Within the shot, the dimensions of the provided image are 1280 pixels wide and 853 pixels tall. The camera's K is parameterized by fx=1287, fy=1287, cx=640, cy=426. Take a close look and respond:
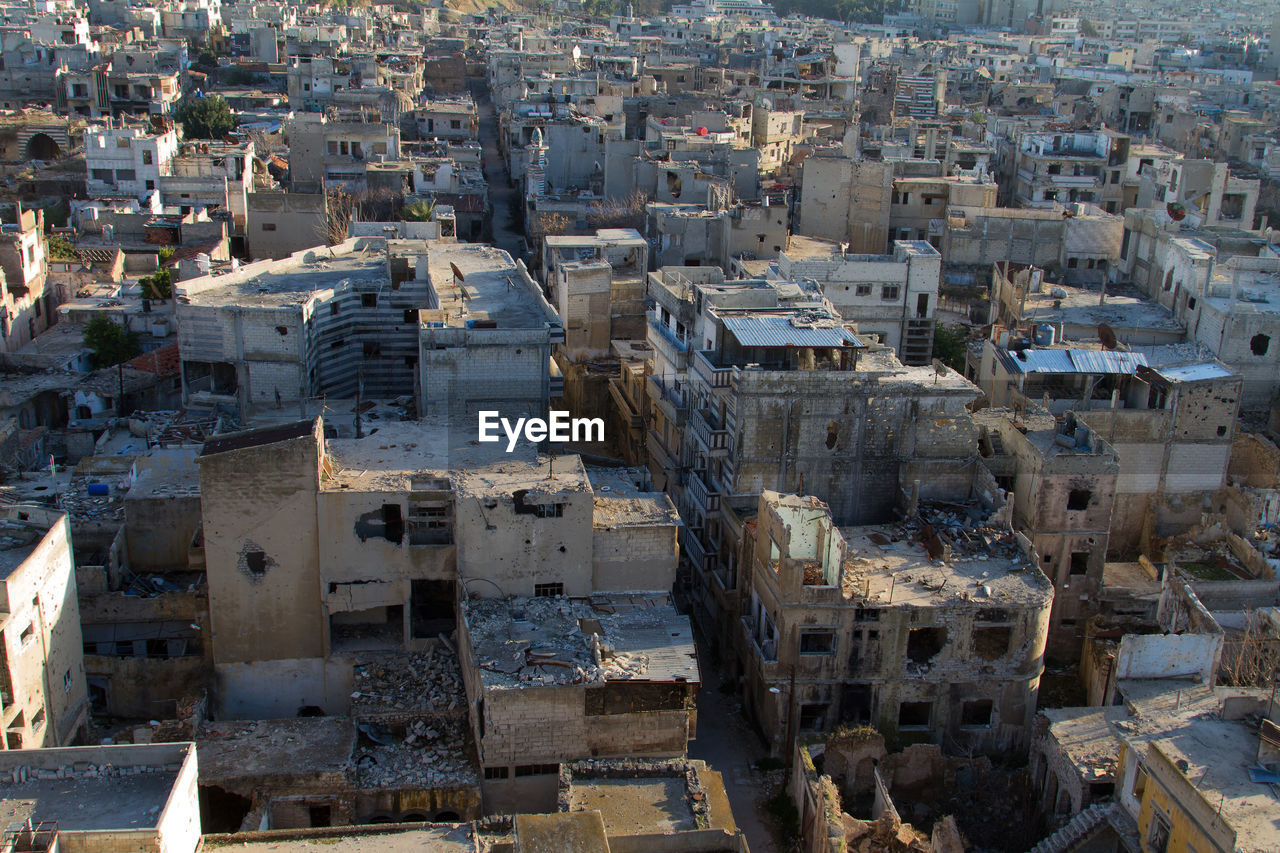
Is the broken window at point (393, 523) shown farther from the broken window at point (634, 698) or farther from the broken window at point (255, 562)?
the broken window at point (634, 698)

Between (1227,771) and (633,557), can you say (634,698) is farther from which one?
(1227,771)

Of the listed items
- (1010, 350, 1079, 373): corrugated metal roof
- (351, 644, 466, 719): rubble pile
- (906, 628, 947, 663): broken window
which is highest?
(1010, 350, 1079, 373): corrugated metal roof

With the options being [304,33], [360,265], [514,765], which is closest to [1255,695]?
[514,765]

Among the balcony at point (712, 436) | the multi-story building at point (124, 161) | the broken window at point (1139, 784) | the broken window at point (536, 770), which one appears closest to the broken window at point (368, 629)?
the broken window at point (536, 770)

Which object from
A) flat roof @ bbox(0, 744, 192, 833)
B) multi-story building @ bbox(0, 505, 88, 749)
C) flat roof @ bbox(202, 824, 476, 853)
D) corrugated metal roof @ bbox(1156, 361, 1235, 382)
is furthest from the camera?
corrugated metal roof @ bbox(1156, 361, 1235, 382)

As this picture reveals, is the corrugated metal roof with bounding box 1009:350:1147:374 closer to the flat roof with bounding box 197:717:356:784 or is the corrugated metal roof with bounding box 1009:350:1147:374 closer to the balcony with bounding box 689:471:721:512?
the balcony with bounding box 689:471:721:512

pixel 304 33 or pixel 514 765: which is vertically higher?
pixel 304 33

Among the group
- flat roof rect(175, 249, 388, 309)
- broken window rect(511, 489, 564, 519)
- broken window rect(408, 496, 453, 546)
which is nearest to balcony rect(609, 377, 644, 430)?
flat roof rect(175, 249, 388, 309)

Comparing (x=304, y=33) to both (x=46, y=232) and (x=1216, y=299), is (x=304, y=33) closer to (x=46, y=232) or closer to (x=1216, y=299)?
(x=46, y=232)
